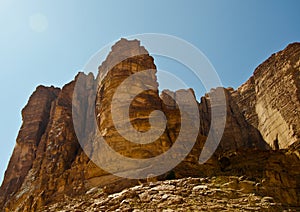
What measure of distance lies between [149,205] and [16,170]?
26979 mm

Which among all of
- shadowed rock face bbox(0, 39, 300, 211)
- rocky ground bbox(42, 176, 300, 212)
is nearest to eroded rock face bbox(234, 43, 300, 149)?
shadowed rock face bbox(0, 39, 300, 211)

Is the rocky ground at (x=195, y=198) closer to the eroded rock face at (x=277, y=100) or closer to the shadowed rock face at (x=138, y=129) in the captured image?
the shadowed rock face at (x=138, y=129)

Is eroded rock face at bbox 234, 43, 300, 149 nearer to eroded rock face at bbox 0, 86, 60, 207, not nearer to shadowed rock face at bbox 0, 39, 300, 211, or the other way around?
shadowed rock face at bbox 0, 39, 300, 211

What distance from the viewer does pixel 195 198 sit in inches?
643

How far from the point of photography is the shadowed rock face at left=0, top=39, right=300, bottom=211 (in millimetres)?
25812

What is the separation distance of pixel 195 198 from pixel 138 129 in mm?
11423

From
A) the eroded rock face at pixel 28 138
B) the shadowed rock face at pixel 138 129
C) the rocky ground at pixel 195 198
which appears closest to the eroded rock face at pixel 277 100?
the shadowed rock face at pixel 138 129

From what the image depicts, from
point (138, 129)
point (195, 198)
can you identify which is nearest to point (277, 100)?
point (138, 129)

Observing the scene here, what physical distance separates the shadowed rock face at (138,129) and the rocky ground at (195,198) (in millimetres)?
2367

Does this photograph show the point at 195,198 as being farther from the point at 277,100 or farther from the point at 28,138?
the point at 277,100

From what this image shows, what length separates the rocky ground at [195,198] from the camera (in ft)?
51.1

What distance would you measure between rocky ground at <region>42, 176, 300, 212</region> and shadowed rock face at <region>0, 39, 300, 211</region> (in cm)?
237

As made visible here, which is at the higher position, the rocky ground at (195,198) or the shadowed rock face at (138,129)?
the shadowed rock face at (138,129)

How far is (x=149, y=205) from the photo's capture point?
16188mm
